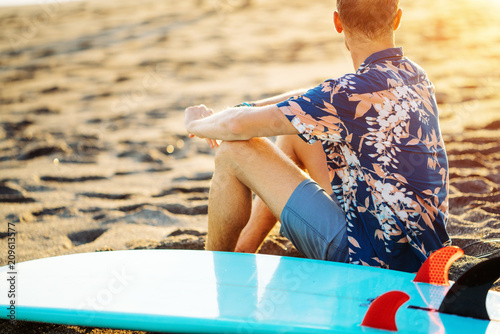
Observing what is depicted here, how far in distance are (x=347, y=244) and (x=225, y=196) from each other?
1.67 feet

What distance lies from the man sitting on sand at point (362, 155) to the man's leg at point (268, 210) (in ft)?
1.02

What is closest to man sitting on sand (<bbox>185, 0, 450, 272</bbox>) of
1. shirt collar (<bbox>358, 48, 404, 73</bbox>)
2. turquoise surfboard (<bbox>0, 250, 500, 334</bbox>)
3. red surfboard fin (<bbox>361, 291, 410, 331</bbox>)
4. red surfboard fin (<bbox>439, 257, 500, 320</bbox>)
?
shirt collar (<bbox>358, 48, 404, 73</bbox>)

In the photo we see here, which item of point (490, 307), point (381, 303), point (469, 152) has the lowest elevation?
point (469, 152)

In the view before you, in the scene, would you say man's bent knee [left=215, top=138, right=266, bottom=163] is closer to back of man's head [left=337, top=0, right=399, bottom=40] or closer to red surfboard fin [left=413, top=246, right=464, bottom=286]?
back of man's head [left=337, top=0, right=399, bottom=40]

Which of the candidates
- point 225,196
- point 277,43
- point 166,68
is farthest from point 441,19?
point 225,196

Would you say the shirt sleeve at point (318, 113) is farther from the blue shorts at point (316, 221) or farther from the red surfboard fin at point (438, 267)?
the red surfboard fin at point (438, 267)

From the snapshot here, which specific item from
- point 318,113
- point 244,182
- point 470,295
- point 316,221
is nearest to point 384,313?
point 470,295

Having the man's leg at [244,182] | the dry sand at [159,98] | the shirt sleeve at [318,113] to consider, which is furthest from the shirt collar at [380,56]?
the dry sand at [159,98]

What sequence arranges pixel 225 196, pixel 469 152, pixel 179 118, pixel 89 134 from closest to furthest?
1. pixel 225 196
2. pixel 469 152
3. pixel 89 134
4. pixel 179 118

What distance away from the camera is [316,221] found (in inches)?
74.2

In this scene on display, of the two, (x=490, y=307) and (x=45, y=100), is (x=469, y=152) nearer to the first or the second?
(x=490, y=307)

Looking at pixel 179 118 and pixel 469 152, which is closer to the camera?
pixel 469 152

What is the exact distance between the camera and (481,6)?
10.3 meters

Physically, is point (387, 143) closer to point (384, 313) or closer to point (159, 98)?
point (384, 313)
